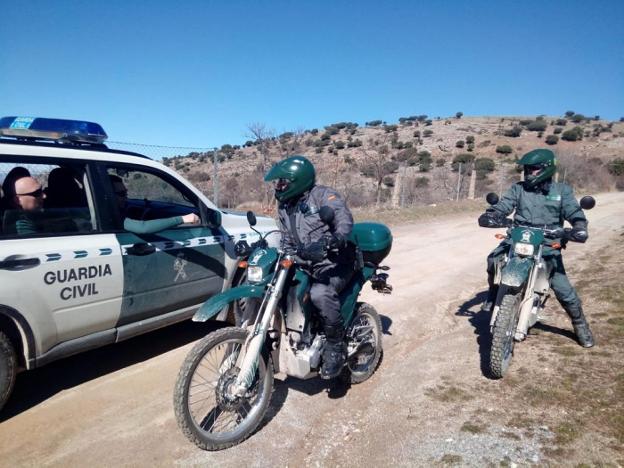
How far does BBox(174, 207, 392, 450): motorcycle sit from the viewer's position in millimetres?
2963

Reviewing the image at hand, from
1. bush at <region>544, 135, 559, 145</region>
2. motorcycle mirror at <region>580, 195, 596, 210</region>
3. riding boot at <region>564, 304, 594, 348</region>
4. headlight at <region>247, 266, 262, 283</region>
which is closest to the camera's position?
headlight at <region>247, 266, 262, 283</region>

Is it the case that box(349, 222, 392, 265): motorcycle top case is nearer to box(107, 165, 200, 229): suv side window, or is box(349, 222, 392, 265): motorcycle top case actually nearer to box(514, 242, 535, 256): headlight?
box(514, 242, 535, 256): headlight

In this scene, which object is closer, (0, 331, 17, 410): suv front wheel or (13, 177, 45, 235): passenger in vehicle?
(0, 331, 17, 410): suv front wheel

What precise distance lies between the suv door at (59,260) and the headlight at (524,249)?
11.9ft

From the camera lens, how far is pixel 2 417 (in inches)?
136

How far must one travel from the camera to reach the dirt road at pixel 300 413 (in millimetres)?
3021

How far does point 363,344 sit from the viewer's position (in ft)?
13.2

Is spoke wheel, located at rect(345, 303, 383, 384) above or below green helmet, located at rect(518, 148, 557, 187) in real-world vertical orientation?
below

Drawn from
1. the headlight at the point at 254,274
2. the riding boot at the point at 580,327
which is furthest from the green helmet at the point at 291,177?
the riding boot at the point at 580,327

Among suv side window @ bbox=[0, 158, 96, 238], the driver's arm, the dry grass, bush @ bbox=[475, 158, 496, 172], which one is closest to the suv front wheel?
suv side window @ bbox=[0, 158, 96, 238]

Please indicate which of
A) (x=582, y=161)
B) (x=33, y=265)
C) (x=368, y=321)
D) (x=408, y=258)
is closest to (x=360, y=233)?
(x=368, y=321)

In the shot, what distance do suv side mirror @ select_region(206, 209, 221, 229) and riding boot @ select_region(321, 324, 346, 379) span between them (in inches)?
77.1

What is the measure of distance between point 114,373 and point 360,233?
2649mm

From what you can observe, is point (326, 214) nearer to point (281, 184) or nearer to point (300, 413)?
point (281, 184)
